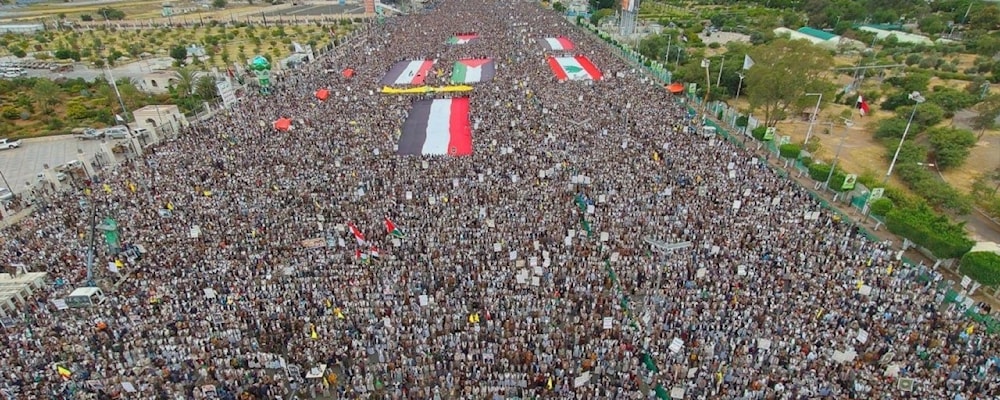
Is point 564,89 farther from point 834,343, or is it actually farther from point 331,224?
point 834,343

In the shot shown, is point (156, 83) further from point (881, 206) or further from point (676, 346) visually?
point (881, 206)

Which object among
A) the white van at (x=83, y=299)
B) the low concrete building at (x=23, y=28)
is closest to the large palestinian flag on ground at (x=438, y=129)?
the white van at (x=83, y=299)

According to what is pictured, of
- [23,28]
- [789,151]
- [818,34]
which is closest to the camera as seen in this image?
[789,151]

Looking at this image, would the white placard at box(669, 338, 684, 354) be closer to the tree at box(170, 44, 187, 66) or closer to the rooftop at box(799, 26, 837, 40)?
the rooftop at box(799, 26, 837, 40)

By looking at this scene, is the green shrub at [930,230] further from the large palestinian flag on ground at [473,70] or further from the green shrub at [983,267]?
the large palestinian flag on ground at [473,70]

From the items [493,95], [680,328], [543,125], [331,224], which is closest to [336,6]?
[493,95]

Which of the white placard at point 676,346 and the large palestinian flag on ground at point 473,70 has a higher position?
the white placard at point 676,346

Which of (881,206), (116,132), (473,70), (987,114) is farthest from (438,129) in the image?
(987,114)
